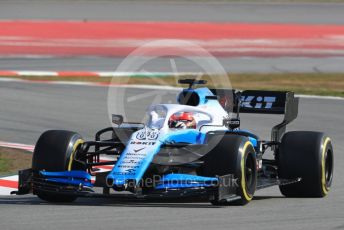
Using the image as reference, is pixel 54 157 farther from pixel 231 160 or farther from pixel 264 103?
pixel 264 103

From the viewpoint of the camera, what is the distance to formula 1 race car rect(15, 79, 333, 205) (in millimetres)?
11344

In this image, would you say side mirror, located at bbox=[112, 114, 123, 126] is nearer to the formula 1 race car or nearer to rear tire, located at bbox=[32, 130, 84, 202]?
the formula 1 race car

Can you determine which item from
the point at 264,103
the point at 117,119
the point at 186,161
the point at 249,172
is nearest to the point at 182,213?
the point at 186,161

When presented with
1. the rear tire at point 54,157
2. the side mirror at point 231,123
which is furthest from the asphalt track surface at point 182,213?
the side mirror at point 231,123

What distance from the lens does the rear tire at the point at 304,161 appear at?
40.9ft

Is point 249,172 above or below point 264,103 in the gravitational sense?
below

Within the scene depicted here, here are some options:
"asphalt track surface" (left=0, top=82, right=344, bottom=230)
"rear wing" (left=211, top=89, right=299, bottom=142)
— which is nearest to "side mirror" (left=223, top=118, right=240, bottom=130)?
"rear wing" (left=211, top=89, right=299, bottom=142)

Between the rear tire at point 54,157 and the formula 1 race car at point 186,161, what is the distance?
1 cm

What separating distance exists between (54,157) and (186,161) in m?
1.48

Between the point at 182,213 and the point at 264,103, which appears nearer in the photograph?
the point at 182,213

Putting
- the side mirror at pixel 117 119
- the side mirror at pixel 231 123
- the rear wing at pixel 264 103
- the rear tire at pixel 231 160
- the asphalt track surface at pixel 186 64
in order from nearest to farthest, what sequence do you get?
the rear tire at pixel 231 160
the side mirror at pixel 231 123
the side mirror at pixel 117 119
the rear wing at pixel 264 103
the asphalt track surface at pixel 186 64

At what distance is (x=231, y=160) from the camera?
1145 cm

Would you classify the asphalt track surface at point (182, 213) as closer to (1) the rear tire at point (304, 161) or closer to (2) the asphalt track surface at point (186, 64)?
(1) the rear tire at point (304, 161)

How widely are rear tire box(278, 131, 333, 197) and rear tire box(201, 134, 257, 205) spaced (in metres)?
0.91
